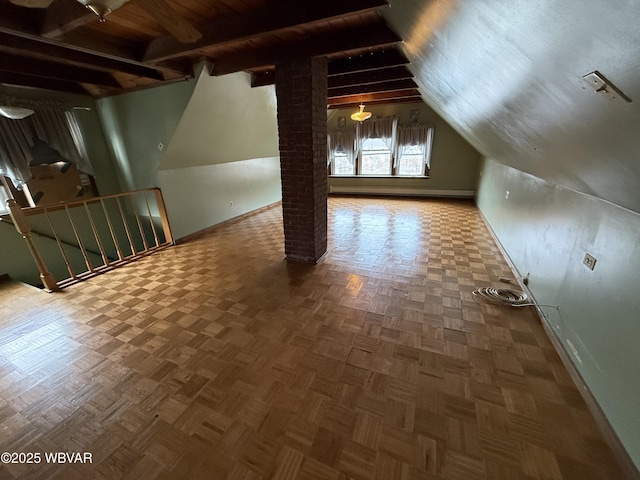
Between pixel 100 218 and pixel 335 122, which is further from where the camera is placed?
pixel 335 122

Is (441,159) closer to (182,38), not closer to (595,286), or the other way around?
(595,286)

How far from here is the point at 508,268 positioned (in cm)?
286

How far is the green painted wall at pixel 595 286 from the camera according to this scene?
3.75 ft

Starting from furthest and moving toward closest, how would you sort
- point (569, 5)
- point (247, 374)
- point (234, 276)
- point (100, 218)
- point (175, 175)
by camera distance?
point (100, 218) → point (175, 175) → point (234, 276) → point (247, 374) → point (569, 5)

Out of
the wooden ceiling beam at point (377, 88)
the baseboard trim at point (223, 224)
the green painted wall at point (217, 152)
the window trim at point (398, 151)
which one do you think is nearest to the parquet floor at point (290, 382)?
the baseboard trim at point (223, 224)

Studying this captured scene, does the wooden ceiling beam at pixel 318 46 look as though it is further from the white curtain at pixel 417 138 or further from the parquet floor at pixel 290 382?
the white curtain at pixel 417 138

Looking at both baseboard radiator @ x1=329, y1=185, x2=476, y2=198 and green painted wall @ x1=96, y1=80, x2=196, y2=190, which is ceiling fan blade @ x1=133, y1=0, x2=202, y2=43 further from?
baseboard radiator @ x1=329, y1=185, x2=476, y2=198

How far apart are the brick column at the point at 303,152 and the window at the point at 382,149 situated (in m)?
4.20

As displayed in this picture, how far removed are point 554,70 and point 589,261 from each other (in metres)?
1.21

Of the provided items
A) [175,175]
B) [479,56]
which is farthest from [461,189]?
[175,175]

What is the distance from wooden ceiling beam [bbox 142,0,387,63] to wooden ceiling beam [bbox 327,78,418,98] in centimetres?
221

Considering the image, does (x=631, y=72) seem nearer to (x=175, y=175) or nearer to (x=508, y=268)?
(x=508, y=268)

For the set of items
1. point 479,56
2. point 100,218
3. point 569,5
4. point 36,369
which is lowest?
point 36,369

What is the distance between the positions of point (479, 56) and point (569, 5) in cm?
82
